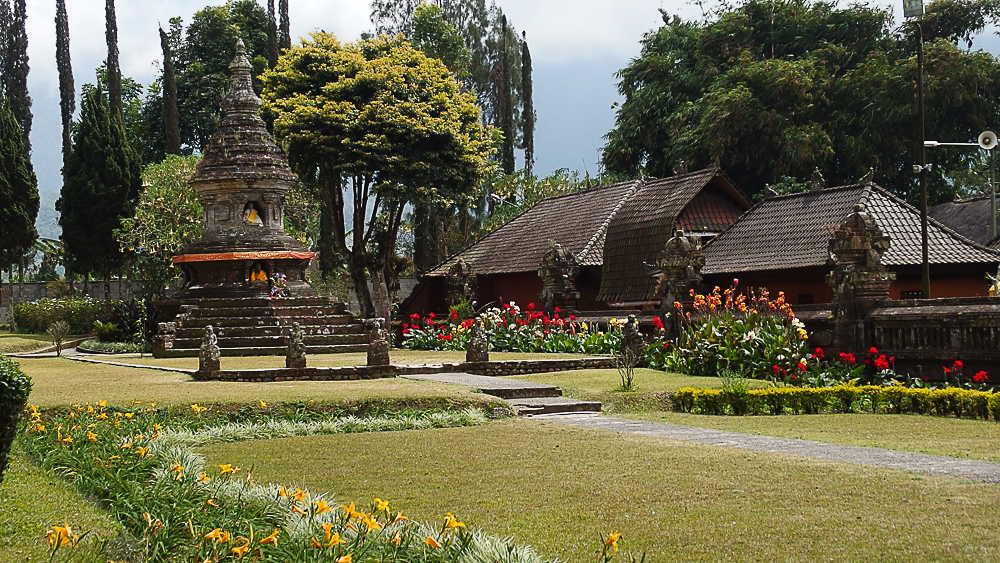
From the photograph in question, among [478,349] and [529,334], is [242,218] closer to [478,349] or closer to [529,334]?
[529,334]

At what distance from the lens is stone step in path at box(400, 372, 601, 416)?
13.3 meters

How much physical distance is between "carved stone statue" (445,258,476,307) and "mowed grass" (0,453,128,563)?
23218mm

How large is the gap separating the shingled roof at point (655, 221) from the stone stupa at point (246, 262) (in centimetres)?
712

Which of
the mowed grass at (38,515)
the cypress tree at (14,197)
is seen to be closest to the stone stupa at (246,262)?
the cypress tree at (14,197)

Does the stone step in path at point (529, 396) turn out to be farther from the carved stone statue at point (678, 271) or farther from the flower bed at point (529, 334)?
the flower bed at point (529, 334)

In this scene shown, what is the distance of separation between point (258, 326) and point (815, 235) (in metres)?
13.5

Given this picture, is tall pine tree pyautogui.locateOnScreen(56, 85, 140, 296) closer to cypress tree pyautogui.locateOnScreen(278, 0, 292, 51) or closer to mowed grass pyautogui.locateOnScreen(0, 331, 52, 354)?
mowed grass pyautogui.locateOnScreen(0, 331, 52, 354)

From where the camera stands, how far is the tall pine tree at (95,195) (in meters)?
36.6

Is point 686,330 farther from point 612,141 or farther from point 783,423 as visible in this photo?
point 612,141

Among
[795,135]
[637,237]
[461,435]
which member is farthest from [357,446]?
[795,135]

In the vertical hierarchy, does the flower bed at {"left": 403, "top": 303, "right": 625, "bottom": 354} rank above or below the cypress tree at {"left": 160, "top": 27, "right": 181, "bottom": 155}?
below

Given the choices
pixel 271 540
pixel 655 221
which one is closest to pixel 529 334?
pixel 655 221

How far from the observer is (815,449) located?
9.01 meters

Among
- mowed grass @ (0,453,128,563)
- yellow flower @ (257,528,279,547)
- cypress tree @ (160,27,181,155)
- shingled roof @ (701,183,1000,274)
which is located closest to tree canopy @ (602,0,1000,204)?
shingled roof @ (701,183,1000,274)
